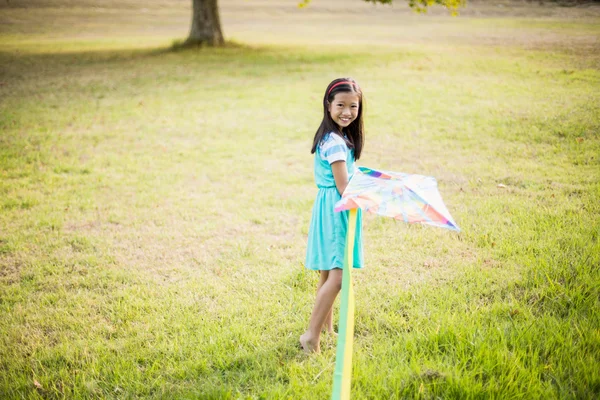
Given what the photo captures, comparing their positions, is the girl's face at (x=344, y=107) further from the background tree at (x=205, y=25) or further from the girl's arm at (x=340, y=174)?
the background tree at (x=205, y=25)

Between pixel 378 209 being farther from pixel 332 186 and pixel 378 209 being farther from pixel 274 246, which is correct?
pixel 274 246

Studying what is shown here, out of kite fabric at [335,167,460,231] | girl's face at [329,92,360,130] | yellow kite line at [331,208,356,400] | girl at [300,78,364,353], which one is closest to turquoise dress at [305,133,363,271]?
girl at [300,78,364,353]

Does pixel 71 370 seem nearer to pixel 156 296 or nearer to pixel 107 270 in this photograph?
pixel 156 296

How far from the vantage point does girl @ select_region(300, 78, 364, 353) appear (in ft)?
8.23

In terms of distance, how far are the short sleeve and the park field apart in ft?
4.04

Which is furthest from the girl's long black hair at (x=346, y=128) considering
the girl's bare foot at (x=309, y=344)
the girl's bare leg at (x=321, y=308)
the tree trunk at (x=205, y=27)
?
the tree trunk at (x=205, y=27)

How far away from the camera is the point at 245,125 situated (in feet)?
28.2

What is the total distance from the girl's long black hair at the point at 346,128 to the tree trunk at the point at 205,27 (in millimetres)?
17773

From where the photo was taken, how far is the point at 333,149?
97.6 inches

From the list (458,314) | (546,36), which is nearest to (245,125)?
(458,314)

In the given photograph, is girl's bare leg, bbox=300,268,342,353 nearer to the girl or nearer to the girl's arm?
the girl

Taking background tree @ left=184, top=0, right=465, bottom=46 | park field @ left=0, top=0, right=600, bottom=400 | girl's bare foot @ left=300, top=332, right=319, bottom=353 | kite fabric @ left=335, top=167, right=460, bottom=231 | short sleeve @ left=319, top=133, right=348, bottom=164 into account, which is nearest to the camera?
kite fabric @ left=335, top=167, right=460, bottom=231

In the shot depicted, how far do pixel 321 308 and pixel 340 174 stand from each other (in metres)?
0.84

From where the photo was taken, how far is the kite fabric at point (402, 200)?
1.95 meters
